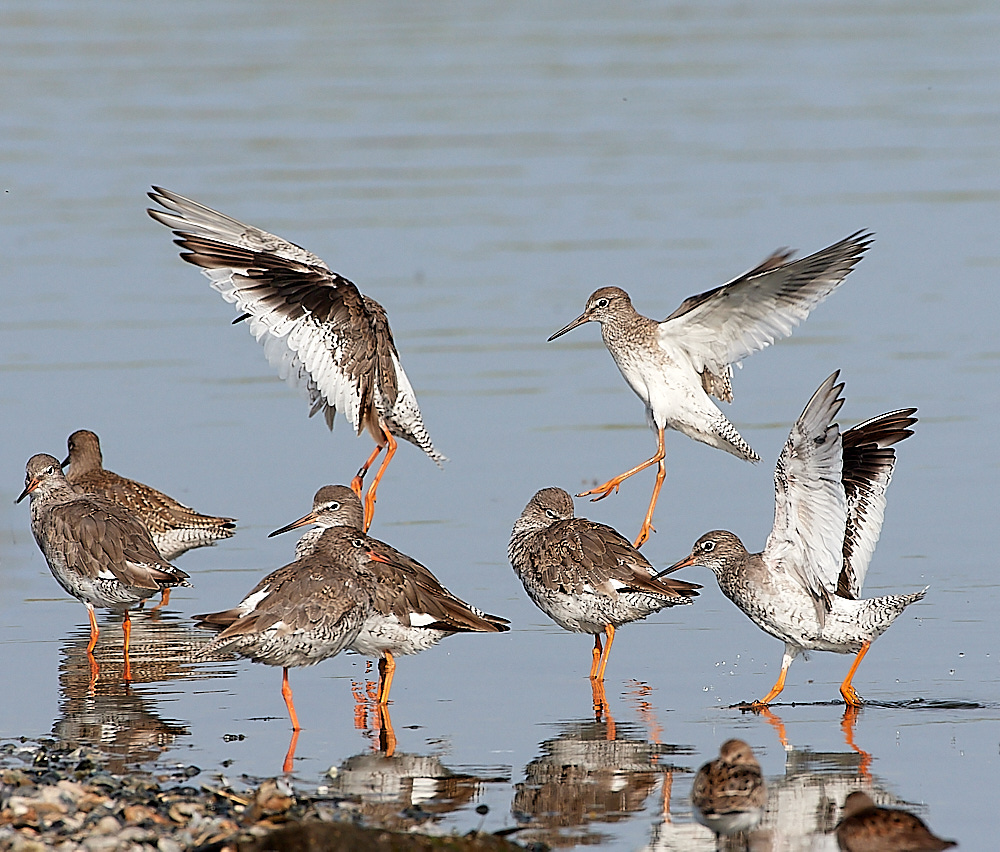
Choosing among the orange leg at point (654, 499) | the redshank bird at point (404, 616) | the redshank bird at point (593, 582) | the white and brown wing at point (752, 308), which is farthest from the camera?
the white and brown wing at point (752, 308)

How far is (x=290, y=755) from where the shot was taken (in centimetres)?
773

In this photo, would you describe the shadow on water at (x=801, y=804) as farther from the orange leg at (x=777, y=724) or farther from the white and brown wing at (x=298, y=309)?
the white and brown wing at (x=298, y=309)

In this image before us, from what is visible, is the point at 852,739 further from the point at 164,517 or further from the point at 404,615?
the point at 164,517

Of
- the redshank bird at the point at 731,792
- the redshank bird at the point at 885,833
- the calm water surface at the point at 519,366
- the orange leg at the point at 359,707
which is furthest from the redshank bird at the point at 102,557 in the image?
the redshank bird at the point at 885,833

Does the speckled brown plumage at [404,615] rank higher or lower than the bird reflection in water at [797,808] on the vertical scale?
higher

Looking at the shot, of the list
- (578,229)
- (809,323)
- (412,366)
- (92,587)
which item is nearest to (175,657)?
(92,587)

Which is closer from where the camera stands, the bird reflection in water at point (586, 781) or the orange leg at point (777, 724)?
the bird reflection in water at point (586, 781)

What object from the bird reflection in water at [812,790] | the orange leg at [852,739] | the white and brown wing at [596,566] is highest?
the white and brown wing at [596,566]

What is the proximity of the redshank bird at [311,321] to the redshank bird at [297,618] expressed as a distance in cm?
324

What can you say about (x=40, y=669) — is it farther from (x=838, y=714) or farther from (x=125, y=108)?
(x=125, y=108)

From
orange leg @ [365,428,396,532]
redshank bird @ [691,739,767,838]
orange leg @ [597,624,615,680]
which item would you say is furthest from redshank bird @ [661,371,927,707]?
orange leg @ [365,428,396,532]

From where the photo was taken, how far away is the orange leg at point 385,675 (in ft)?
27.1

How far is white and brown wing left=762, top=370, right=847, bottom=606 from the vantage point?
8453 millimetres

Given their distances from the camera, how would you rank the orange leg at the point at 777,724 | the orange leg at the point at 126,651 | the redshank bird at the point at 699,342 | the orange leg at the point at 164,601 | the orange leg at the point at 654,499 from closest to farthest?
the orange leg at the point at 777,724, the orange leg at the point at 126,651, the orange leg at the point at 164,601, the orange leg at the point at 654,499, the redshank bird at the point at 699,342
